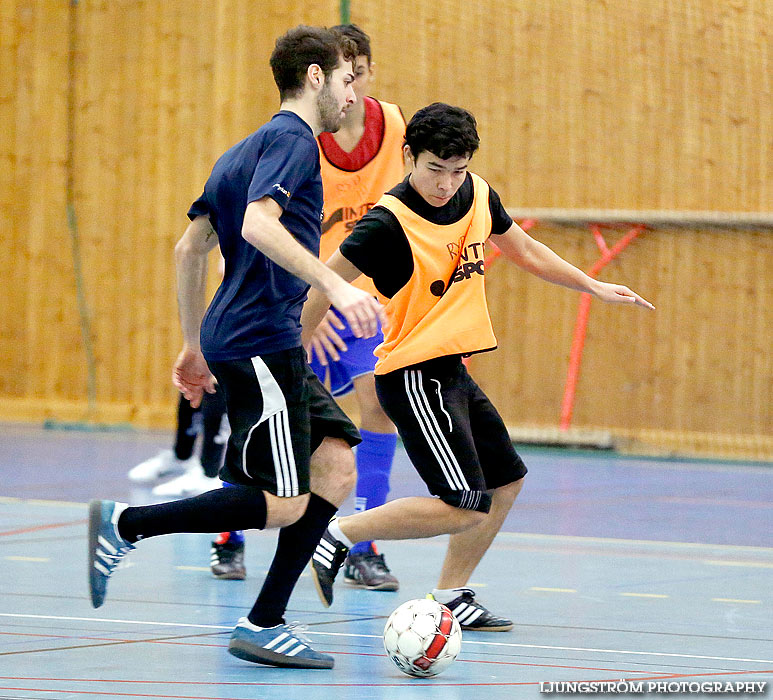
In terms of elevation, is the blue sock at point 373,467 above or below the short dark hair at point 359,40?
below

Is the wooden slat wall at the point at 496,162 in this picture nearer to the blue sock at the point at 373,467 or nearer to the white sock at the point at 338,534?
the blue sock at the point at 373,467

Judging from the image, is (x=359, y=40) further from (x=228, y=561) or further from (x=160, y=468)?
(x=160, y=468)

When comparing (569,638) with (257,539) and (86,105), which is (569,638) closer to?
(257,539)

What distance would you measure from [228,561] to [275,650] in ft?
4.66

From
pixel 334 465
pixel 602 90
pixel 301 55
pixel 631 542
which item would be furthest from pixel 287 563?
pixel 602 90

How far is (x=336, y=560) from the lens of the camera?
12.8 feet

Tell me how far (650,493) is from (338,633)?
3.99 metres

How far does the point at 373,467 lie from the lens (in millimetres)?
4895

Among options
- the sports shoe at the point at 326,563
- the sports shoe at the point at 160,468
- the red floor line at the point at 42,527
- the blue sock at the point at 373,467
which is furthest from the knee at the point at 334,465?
the sports shoe at the point at 160,468

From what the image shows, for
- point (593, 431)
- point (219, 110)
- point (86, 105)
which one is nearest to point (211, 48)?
point (219, 110)

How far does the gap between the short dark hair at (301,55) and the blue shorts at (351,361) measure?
1573 mm

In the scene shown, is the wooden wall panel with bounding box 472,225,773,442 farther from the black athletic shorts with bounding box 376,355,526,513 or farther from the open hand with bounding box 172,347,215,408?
the open hand with bounding box 172,347,215,408

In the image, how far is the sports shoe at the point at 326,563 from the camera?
3.82m

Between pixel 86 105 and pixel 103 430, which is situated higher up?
pixel 86 105
